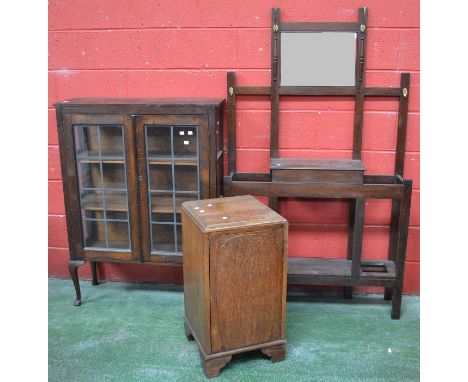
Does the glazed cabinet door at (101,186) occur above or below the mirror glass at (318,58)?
below

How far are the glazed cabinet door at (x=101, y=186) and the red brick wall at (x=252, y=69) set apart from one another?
40 centimetres

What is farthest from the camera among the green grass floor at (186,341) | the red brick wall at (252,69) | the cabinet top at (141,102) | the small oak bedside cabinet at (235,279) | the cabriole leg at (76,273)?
the cabriole leg at (76,273)

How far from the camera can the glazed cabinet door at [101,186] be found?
2.96m

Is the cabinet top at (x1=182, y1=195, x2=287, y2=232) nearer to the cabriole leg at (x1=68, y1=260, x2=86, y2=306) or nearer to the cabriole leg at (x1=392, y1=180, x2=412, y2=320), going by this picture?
the cabriole leg at (x1=392, y1=180, x2=412, y2=320)

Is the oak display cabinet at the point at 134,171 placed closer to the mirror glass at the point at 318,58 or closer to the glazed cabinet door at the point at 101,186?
the glazed cabinet door at the point at 101,186

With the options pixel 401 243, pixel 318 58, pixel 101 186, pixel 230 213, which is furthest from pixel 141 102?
pixel 401 243

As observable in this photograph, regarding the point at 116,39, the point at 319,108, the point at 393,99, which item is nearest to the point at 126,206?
the point at 116,39

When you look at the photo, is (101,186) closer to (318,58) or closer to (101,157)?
(101,157)

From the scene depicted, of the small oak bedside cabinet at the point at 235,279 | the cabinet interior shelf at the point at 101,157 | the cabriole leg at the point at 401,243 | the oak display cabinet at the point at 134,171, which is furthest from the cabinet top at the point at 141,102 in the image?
the cabriole leg at the point at 401,243

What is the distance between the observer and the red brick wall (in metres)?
2.98

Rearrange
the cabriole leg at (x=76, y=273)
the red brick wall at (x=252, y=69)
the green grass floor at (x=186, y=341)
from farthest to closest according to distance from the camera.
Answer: the cabriole leg at (x=76, y=273) → the red brick wall at (x=252, y=69) → the green grass floor at (x=186, y=341)

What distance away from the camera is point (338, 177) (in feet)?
9.53

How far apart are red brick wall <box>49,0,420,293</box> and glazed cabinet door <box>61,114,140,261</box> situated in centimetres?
40

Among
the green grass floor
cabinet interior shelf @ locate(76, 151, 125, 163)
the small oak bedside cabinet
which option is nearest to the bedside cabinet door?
the small oak bedside cabinet
